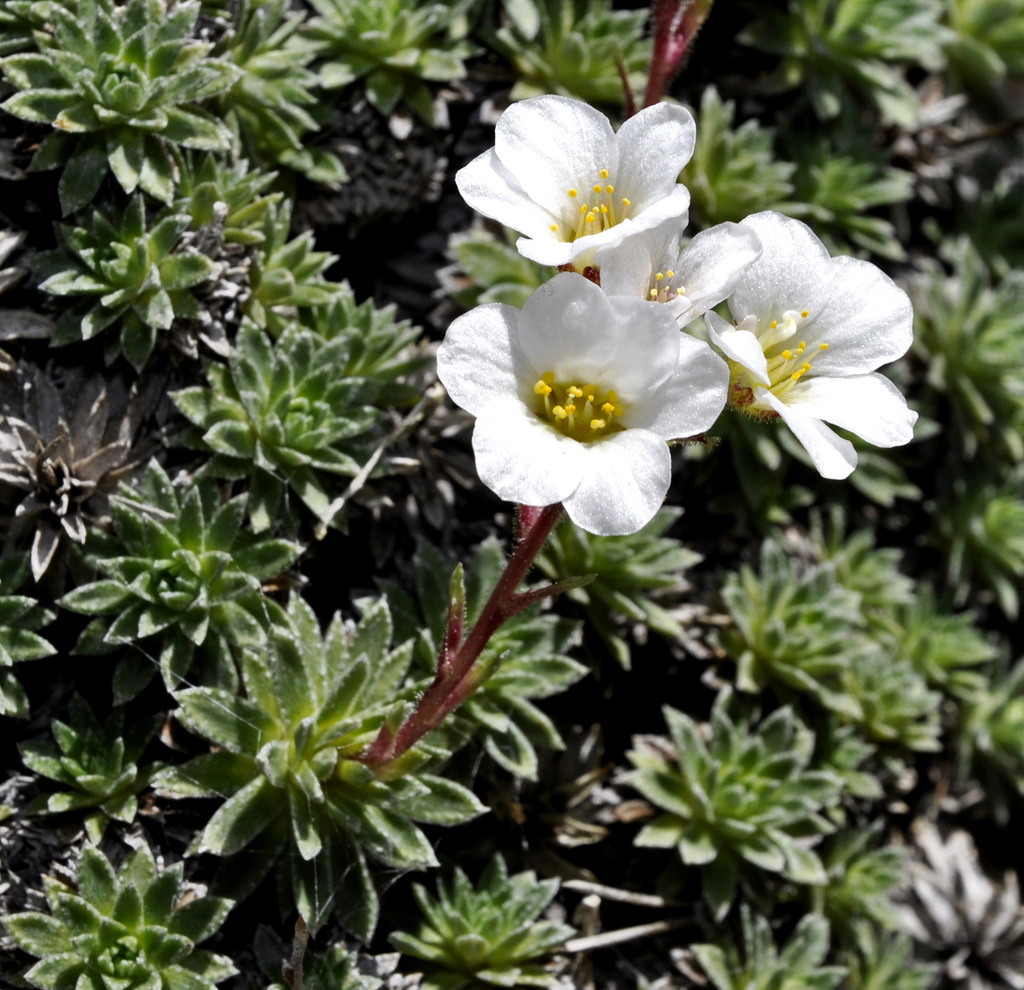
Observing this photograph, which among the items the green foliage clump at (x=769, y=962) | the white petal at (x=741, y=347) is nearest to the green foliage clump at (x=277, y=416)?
the white petal at (x=741, y=347)

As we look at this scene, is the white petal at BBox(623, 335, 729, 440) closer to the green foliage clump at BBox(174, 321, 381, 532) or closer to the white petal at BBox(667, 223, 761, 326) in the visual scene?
the white petal at BBox(667, 223, 761, 326)

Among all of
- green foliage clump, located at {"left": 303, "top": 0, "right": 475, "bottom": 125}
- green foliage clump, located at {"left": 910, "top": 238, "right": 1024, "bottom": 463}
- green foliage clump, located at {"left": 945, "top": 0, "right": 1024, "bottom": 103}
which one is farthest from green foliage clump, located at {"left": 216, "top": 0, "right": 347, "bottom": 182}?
green foliage clump, located at {"left": 945, "top": 0, "right": 1024, "bottom": 103}

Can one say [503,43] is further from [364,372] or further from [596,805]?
[596,805]

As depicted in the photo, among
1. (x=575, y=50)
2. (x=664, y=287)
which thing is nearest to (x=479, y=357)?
(x=664, y=287)

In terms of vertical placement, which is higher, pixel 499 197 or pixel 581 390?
pixel 499 197

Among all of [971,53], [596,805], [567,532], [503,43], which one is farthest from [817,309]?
[971,53]

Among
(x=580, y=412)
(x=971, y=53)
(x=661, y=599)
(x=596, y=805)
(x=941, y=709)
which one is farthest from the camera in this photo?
(x=971, y=53)

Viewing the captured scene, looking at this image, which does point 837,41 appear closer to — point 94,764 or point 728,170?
point 728,170
